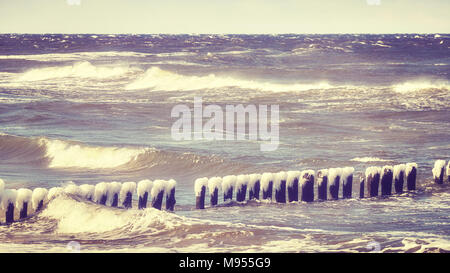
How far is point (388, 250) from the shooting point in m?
9.56

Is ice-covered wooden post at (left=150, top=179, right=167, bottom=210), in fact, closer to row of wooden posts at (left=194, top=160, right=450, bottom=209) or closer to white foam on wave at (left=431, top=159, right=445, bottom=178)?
row of wooden posts at (left=194, top=160, right=450, bottom=209)

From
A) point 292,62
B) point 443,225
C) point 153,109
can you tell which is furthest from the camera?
point 292,62

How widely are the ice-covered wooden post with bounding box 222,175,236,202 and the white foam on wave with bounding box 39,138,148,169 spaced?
19.5 ft

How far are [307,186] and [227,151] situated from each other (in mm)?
6164

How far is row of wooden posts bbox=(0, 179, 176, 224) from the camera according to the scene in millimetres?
11938

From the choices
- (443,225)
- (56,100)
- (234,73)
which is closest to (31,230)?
(443,225)

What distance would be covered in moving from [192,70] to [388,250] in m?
41.4

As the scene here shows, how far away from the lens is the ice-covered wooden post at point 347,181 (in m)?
13.9

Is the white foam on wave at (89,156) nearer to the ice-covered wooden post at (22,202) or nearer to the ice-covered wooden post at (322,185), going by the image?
the ice-covered wooden post at (22,202)

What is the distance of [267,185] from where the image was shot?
1354cm

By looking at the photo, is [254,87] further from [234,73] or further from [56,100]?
[56,100]

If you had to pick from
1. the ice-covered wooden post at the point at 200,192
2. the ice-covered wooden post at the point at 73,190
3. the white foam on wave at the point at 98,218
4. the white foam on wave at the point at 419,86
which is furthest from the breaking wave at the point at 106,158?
the white foam on wave at the point at 419,86

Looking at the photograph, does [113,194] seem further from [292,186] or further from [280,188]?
[292,186]

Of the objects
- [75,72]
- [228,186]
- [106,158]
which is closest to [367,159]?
[228,186]
